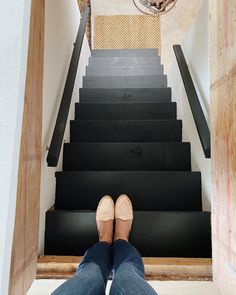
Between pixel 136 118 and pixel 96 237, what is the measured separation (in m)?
1.36

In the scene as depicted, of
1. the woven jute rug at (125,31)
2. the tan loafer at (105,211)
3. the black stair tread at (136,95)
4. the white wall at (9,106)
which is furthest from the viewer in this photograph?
the woven jute rug at (125,31)

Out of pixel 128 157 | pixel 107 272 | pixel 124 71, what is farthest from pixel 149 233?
pixel 124 71

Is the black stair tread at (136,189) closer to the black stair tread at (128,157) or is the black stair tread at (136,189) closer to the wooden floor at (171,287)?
the black stair tread at (128,157)

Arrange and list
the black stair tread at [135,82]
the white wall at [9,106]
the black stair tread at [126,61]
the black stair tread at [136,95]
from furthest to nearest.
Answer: the black stair tread at [126,61] → the black stair tread at [135,82] → the black stair tread at [136,95] → the white wall at [9,106]

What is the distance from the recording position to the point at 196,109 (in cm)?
173

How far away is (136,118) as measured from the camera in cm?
258

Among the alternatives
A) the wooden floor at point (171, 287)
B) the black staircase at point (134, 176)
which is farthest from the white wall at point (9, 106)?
the black staircase at point (134, 176)

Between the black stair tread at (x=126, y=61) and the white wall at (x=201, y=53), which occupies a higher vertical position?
the black stair tread at (x=126, y=61)

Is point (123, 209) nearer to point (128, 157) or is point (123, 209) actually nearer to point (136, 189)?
point (136, 189)

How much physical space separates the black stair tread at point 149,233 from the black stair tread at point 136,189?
223 mm

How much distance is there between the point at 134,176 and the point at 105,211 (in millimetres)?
392

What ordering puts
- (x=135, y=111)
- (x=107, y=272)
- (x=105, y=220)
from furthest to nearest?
(x=135, y=111)
(x=105, y=220)
(x=107, y=272)

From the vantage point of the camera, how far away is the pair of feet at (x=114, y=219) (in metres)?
1.45

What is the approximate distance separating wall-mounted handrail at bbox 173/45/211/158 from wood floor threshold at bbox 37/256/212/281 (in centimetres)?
61
